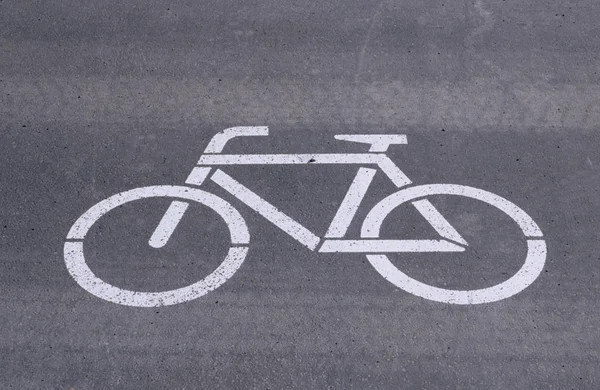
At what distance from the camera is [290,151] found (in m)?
7.43

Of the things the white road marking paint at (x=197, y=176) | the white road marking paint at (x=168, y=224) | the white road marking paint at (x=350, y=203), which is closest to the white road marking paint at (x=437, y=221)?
the white road marking paint at (x=350, y=203)

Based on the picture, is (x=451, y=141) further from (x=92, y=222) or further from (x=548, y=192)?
(x=92, y=222)

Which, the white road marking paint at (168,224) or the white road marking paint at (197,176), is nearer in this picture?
the white road marking paint at (168,224)

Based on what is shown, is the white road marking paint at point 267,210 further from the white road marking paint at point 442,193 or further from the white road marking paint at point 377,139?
the white road marking paint at point 377,139

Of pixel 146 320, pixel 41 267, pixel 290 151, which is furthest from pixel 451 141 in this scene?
pixel 41 267

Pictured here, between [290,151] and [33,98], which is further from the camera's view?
[33,98]

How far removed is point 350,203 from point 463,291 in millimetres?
1342

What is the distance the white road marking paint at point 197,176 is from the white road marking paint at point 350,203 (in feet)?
4.33

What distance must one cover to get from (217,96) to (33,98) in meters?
1.97

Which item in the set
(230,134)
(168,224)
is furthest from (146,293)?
(230,134)

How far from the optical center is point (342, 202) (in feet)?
22.5

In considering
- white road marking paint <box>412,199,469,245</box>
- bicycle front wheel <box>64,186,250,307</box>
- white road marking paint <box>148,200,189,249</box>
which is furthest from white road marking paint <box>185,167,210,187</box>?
white road marking paint <box>412,199,469,245</box>

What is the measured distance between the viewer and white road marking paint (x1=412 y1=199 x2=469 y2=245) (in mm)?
6488

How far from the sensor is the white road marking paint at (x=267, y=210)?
21.4ft
